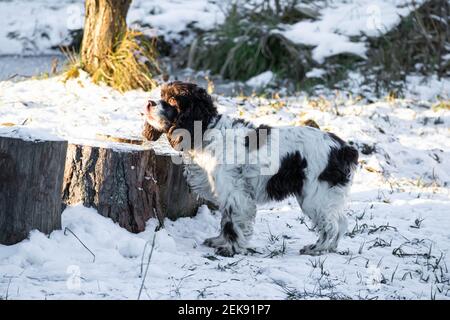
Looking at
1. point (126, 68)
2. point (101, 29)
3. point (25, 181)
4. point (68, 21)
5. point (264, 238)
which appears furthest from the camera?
point (68, 21)

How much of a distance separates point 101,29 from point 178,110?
435 cm

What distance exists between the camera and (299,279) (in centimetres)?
461

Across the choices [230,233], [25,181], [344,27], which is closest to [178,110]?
[230,233]

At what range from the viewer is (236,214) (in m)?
5.36

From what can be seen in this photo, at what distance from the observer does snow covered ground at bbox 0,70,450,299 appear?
4.34 m

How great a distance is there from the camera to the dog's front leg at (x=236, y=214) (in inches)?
211

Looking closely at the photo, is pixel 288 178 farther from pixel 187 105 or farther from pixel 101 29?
pixel 101 29

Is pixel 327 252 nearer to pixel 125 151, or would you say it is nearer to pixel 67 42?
pixel 125 151

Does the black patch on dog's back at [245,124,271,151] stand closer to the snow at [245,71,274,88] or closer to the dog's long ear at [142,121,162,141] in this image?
the dog's long ear at [142,121,162,141]

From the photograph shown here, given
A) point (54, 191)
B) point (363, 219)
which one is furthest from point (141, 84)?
point (54, 191)

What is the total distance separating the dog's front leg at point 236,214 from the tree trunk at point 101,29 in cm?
459

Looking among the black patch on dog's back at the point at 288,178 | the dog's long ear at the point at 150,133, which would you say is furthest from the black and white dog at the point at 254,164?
the dog's long ear at the point at 150,133

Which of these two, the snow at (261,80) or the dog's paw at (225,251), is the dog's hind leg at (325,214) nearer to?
the dog's paw at (225,251)
